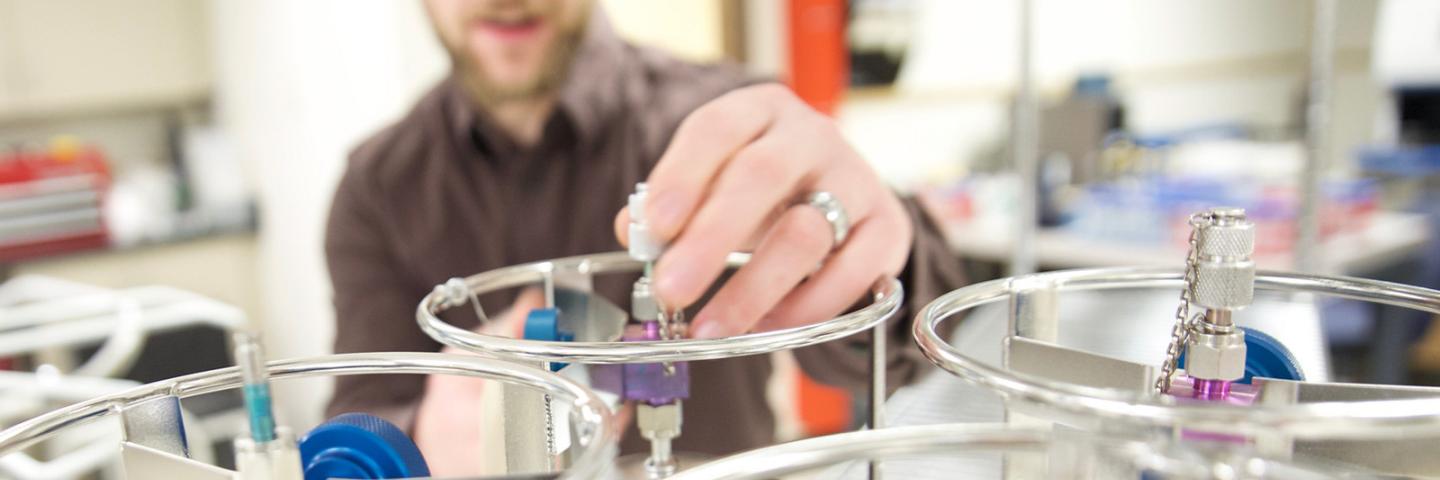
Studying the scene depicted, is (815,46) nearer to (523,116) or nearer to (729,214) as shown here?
(523,116)

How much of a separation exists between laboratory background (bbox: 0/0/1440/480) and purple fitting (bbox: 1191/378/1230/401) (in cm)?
49

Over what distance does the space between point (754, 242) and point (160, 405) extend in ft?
0.68

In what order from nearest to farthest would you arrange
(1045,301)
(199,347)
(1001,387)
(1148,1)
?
1. (1001,387)
2. (1045,301)
3. (199,347)
4. (1148,1)

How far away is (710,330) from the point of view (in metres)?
0.33

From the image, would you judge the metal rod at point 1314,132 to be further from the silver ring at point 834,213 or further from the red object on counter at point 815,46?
the red object on counter at point 815,46

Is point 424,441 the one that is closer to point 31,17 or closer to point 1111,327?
point 1111,327

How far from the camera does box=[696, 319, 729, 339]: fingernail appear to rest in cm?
32

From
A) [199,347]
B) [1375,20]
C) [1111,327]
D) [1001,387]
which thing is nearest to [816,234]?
[1001,387]

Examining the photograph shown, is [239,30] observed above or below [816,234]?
above

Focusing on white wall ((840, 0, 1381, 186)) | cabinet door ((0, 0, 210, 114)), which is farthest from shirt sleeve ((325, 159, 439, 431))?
cabinet door ((0, 0, 210, 114))

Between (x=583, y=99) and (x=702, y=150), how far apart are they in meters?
0.39

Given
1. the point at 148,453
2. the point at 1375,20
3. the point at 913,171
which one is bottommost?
the point at 913,171

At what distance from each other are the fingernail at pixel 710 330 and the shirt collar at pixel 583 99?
1.38ft

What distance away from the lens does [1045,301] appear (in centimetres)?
31
